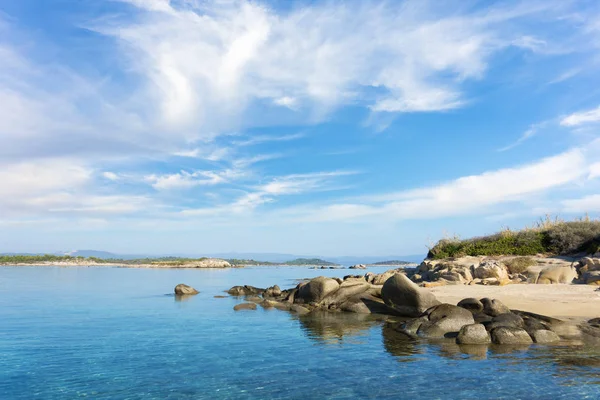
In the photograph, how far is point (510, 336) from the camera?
16.4 m

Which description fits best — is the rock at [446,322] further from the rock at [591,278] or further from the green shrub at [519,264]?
the green shrub at [519,264]

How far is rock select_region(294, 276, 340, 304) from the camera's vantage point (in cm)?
3055

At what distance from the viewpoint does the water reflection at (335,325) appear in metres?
19.5

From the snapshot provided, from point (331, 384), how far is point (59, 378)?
821 cm

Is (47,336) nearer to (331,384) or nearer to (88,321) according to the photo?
(88,321)

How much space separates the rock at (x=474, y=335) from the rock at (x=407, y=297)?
246 inches

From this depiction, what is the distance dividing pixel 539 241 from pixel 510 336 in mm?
24732

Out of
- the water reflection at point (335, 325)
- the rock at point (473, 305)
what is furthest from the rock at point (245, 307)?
the rock at point (473, 305)

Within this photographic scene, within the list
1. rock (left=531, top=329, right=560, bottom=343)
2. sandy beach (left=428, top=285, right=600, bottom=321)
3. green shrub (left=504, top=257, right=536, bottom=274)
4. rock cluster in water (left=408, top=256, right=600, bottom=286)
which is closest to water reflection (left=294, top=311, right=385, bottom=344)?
sandy beach (left=428, top=285, right=600, bottom=321)

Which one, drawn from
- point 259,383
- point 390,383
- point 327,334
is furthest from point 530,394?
point 327,334

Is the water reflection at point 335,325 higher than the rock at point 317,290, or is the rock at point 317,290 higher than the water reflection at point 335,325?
the rock at point 317,290

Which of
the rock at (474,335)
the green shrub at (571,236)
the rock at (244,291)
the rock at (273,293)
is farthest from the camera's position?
the rock at (244,291)

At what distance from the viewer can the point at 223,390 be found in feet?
38.3

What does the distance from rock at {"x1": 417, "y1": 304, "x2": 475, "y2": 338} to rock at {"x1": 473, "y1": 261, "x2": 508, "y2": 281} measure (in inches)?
508
